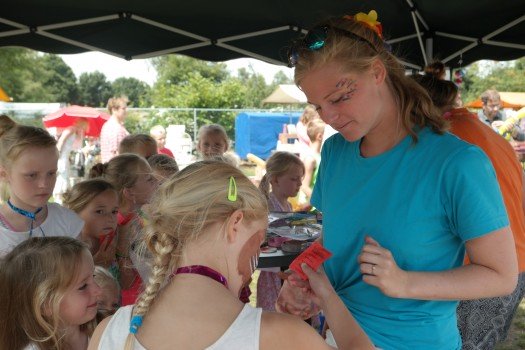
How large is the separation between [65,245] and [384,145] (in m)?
1.25

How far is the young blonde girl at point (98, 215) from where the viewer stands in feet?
10.5

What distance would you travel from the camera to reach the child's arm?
1318 mm

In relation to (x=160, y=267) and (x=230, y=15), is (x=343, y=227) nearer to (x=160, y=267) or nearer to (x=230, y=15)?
(x=160, y=267)

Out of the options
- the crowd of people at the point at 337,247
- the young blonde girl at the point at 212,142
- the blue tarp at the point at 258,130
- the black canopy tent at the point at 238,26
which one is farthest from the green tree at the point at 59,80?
the crowd of people at the point at 337,247

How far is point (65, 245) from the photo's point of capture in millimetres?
2137

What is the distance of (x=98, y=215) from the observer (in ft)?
10.7

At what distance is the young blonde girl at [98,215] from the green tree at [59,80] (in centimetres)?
5089

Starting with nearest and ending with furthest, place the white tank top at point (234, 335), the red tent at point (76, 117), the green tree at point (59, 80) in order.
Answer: the white tank top at point (234, 335), the red tent at point (76, 117), the green tree at point (59, 80)

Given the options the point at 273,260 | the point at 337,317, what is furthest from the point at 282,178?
the point at 337,317

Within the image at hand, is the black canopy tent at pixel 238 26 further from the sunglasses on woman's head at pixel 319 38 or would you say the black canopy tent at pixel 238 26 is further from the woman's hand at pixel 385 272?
the woman's hand at pixel 385 272

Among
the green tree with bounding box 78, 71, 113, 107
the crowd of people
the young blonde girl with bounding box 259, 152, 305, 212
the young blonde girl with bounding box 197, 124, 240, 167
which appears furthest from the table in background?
the green tree with bounding box 78, 71, 113, 107

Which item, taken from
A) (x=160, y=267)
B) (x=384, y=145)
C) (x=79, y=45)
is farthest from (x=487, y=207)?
(x=79, y=45)

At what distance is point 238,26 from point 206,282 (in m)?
4.32

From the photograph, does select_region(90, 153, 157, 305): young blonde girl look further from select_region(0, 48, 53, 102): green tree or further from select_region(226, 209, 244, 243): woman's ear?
select_region(0, 48, 53, 102): green tree
